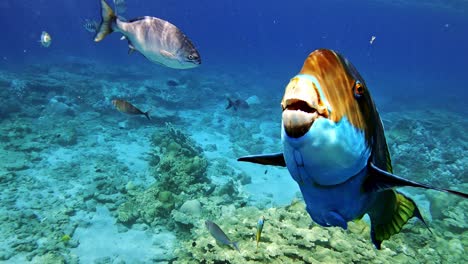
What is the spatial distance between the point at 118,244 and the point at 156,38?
4820 millimetres

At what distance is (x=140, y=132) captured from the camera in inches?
527

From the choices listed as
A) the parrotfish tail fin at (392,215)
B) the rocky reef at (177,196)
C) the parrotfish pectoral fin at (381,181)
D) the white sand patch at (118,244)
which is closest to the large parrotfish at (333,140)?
the parrotfish pectoral fin at (381,181)

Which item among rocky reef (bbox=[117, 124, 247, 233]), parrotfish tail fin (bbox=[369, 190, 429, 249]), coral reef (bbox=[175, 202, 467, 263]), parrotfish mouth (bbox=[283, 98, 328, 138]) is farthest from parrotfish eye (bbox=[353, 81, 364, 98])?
rocky reef (bbox=[117, 124, 247, 233])

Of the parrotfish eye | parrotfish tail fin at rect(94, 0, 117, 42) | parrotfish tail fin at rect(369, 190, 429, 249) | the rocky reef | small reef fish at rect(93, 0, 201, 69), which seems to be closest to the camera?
the parrotfish eye

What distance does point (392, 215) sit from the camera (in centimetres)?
178

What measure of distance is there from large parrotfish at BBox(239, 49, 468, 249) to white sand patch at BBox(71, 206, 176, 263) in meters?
5.48

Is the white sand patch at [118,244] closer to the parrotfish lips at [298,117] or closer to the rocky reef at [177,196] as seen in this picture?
the rocky reef at [177,196]

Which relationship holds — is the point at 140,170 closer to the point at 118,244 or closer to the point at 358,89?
the point at 118,244

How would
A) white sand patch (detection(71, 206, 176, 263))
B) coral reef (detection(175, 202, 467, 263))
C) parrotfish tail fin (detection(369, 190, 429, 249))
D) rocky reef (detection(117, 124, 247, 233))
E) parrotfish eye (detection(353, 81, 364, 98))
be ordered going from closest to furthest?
parrotfish eye (detection(353, 81, 364, 98))
parrotfish tail fin (detection(369, 190, 429, 249))
coral reef (detection(175, 202, 467, 263))
white sand patch (detection(71, 206, 176, 263))
rocky reef (detection(117, 124, 247, 233))

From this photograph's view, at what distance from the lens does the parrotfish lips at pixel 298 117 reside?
0.92 metres

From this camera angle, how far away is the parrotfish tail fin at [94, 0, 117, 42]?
3.57 metres

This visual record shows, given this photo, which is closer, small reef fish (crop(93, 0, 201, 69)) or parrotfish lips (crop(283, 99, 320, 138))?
parrotfish lips (crop(283, 99, 320, 138))

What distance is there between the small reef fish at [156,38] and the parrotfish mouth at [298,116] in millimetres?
2661

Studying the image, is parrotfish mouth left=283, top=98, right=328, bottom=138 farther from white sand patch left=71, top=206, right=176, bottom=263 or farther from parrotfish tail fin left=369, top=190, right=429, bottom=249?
white sand patch left=71, top=206, right=176, bottom=263
